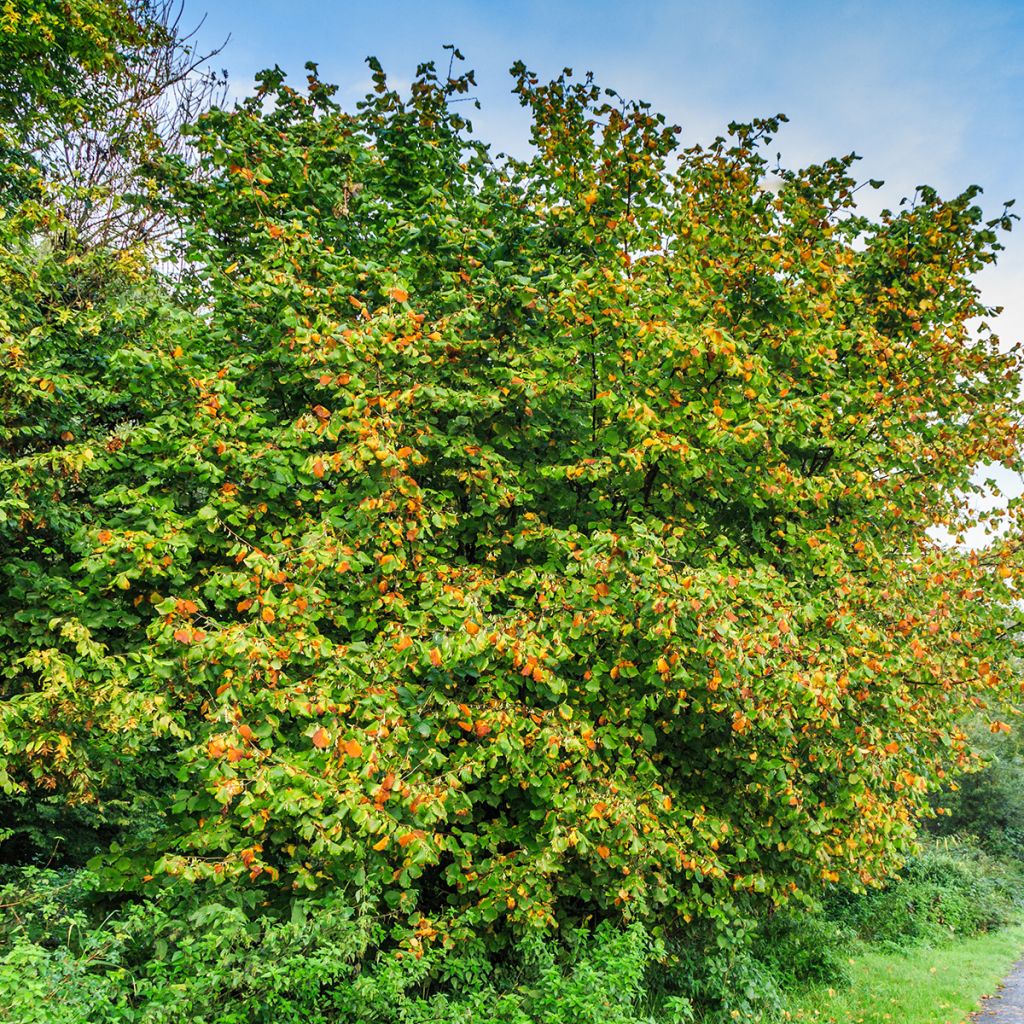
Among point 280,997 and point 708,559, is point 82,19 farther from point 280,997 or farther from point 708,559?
point 280,997

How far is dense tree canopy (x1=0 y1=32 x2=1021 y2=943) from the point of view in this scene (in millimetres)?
4570

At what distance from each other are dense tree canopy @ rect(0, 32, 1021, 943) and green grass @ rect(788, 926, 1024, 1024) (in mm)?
2082

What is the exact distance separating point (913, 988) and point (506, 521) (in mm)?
8105

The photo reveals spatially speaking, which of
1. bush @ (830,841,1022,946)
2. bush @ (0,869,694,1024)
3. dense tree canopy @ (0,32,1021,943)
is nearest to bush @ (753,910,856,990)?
bush @ (830,841,1022,946)

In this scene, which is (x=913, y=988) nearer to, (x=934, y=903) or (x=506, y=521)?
(x=934, y=903)

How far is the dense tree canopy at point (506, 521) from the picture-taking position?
15.0ft

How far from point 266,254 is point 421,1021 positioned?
5394 millimetres

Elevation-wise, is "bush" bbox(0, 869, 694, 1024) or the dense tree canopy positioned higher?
the dense tree canopy

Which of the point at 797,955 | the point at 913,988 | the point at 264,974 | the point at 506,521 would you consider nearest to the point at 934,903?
the point at 913,988

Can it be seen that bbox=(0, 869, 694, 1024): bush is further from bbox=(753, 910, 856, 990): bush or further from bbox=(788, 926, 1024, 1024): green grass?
bbox=(753, 910, 856, 990): bush

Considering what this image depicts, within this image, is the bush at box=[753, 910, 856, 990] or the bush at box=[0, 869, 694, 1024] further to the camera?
the bush at box=[753, 910, 856, 990]

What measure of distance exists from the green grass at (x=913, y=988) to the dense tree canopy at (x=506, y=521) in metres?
2.08

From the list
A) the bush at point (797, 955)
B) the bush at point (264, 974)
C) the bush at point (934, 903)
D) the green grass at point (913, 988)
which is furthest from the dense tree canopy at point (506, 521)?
the bush at point (934, 903)

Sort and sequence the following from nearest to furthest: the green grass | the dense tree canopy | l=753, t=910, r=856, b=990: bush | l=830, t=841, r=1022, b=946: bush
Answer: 1. the dense tree canopy
2. the green grass
3. l=753, t=910, r=856, b=990: bush
4. l=830, t=841, r=1022, b=946: bush
